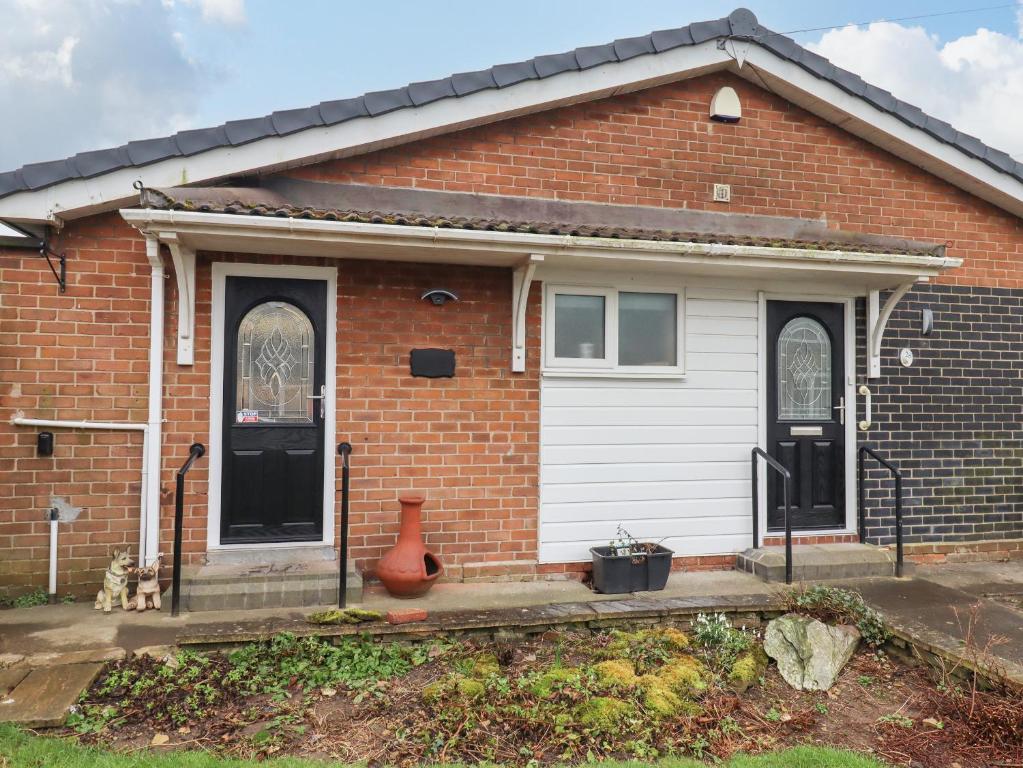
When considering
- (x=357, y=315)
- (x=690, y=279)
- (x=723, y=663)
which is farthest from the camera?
(x=690, y=279)

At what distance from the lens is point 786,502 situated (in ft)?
17.4

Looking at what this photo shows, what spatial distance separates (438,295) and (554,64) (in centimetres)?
209

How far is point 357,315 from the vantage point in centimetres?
530

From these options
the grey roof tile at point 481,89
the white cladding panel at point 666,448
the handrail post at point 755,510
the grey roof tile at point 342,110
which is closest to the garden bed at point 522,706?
the white cladding panel at point 666,448

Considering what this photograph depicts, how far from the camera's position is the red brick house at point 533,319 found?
4.88m

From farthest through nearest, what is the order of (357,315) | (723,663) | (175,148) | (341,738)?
(357,315), (175,148), (723,663), (341,738)

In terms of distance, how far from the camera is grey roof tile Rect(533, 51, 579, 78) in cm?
557

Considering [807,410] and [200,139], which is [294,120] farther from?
[807,410]

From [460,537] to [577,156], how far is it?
3.28 metres

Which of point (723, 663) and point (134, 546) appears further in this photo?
point (134, 546)

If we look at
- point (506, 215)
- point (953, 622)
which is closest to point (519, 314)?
point (506, 215)

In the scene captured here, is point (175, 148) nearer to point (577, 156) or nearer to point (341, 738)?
point (577, 156)

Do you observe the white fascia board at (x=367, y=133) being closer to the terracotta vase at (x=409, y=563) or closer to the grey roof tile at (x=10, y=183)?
the grey roof tile at (x=10, y=183)

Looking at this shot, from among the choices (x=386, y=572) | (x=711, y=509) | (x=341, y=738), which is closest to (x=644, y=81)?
(x=711, y=509)
